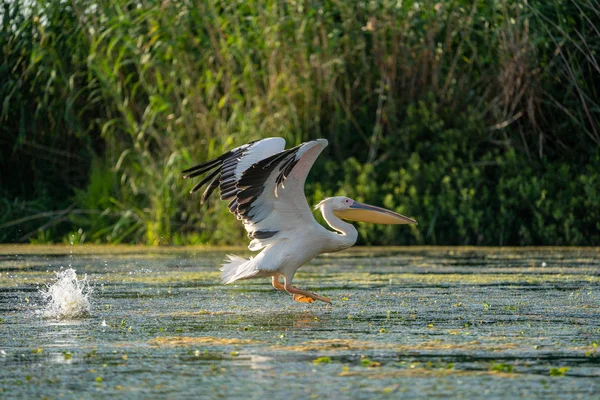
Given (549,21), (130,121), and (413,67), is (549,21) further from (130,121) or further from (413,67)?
(130,121)

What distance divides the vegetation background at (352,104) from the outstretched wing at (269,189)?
414 centimetres

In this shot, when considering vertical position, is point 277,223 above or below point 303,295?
above

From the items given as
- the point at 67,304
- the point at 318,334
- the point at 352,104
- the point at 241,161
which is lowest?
the point at 318,334

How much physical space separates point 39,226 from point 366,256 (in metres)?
4.21

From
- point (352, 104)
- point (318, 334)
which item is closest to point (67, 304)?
point (318, 334)

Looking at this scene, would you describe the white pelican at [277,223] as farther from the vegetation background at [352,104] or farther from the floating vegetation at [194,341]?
the vegetation background at [352,104]

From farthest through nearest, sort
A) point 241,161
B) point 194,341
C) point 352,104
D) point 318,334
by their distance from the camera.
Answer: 1. point 352,104
2. point 241,161
3. point 318,334
4. point 194,341

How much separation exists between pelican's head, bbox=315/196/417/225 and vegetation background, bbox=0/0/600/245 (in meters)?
3.77

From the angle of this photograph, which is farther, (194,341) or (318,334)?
(318,334)

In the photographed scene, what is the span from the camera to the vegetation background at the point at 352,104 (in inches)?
493

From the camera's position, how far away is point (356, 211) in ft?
27.9

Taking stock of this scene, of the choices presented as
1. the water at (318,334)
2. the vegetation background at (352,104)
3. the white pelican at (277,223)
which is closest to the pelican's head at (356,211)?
the white pelican at (277,223)

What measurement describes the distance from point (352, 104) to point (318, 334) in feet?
24.4

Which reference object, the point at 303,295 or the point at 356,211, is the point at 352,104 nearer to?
the point at 356,211
